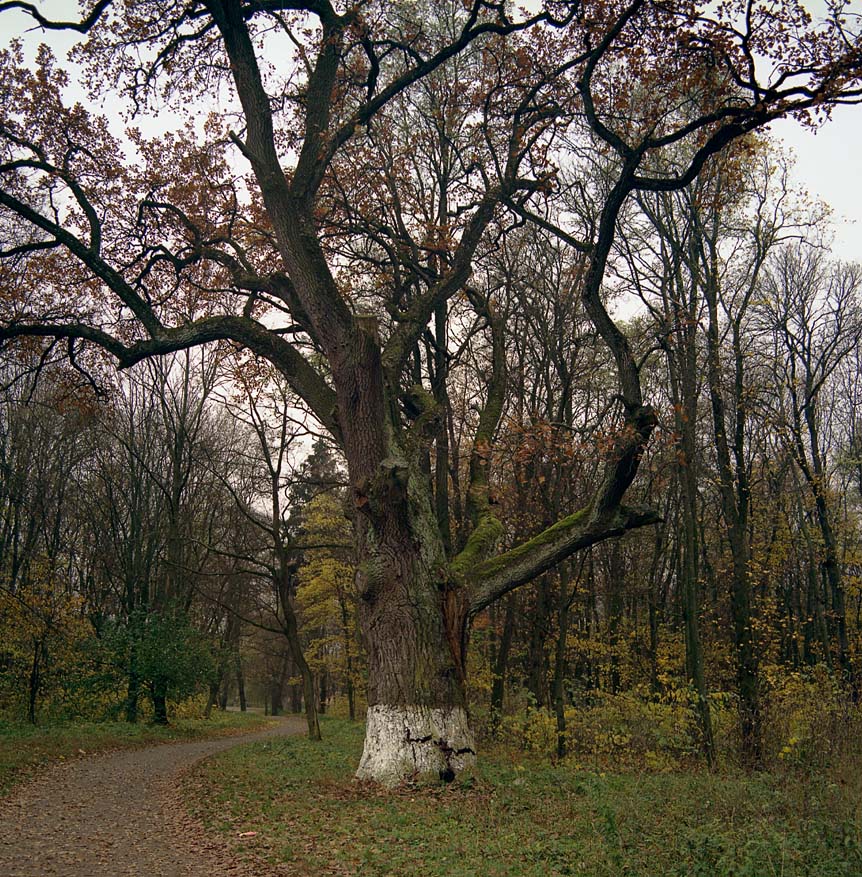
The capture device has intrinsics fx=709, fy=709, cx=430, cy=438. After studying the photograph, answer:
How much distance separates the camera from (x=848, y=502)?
27625 millimetres

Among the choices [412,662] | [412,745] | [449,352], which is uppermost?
[449,352]

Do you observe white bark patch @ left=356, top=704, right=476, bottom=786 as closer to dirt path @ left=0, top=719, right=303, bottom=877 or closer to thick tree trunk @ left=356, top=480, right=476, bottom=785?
thick tree trunk @ left=356, top=480, right=476, bottom=785

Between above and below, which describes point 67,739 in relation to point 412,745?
below

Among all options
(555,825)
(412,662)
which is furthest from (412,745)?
(555,825)

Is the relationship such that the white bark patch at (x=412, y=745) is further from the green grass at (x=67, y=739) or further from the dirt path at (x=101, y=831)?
the green grass at (x=67, y=739)

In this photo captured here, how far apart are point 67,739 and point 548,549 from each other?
13.3 metres

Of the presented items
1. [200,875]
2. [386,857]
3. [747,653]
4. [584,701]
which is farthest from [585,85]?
[584,701]

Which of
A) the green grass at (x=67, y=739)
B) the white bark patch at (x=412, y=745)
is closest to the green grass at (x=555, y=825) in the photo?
the white bark patch at (x=412, y=745)

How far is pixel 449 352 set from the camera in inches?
643

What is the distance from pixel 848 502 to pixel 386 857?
27462mm

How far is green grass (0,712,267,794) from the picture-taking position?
1242 centimetres

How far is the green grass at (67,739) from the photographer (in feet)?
40.8

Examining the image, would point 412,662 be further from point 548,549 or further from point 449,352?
point 449,352

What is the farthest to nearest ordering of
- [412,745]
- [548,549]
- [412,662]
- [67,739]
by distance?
[67,739] < [548,549] < [412,662] < [412,745]
